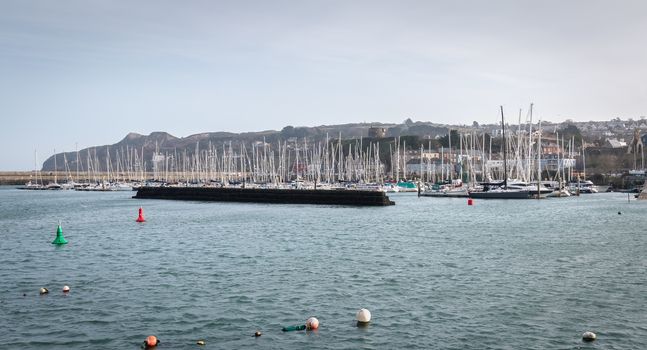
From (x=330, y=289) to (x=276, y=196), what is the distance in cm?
7188

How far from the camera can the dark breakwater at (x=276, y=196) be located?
84688 millimetres

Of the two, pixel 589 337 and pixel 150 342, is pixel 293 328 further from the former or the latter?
pixel 589 337

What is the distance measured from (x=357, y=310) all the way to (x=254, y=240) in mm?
21974

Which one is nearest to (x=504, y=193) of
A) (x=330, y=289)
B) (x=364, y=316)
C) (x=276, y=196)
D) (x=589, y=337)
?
(x=276, y=196)

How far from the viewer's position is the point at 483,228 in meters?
50.6

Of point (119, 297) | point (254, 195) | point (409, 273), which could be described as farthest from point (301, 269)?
point (254, 195)

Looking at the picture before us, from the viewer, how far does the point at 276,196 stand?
96062mm

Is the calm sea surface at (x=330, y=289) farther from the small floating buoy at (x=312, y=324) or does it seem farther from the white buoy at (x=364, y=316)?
the white buoy at (x=364, y=316)

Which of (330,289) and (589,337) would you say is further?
(330,289)

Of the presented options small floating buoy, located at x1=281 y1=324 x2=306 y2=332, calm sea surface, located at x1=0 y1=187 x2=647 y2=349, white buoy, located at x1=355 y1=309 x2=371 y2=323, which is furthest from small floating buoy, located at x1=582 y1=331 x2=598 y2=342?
small floating buoy, located at x1=281 y1=324 x2=306 y2=332

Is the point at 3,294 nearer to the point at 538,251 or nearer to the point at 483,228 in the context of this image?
the point at 538,251

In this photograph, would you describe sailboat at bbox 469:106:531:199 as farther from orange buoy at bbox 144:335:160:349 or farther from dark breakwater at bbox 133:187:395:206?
orange buoy at bbox 144:335:160:349

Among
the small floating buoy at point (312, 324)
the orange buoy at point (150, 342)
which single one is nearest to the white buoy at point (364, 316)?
the small floating buoy at point (312, 324)

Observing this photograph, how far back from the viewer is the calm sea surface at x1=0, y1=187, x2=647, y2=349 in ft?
59.7
